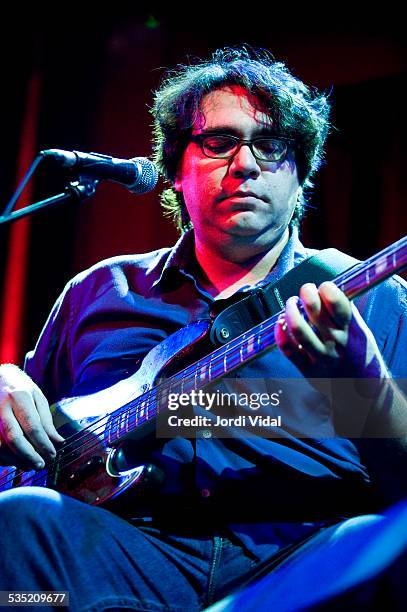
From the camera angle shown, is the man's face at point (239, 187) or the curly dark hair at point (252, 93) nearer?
the man's face at point (239, 187)

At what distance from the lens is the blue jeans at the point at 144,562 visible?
2.85 feet

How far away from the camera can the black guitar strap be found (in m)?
1.66

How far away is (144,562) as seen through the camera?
4.36 feet

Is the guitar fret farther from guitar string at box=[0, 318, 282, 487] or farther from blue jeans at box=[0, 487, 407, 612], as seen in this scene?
blue jeans at box=[0, 487, 407, 612]

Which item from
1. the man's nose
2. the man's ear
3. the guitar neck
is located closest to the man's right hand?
the guitar neck

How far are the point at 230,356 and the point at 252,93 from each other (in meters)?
1.03

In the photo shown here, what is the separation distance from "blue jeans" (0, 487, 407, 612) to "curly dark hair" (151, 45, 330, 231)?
1.31m

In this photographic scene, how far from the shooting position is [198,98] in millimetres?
2275

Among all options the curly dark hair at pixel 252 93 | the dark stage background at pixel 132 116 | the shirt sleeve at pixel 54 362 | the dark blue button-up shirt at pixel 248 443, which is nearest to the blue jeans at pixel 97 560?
the dark blue button-up shirt at pixel 248 443

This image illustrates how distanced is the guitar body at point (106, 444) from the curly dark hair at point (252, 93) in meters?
0.86

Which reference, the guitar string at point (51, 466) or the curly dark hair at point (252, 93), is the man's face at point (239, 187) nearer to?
the curly dark hair at point (252, 93)

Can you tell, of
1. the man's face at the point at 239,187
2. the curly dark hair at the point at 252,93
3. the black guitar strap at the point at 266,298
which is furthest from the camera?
the curly dark hair at the point at 252,93

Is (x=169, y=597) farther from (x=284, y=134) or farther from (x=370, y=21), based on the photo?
(x=370, y=21)

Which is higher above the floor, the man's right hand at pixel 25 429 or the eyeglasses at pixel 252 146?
the eyeglasses at pixel 252 146
